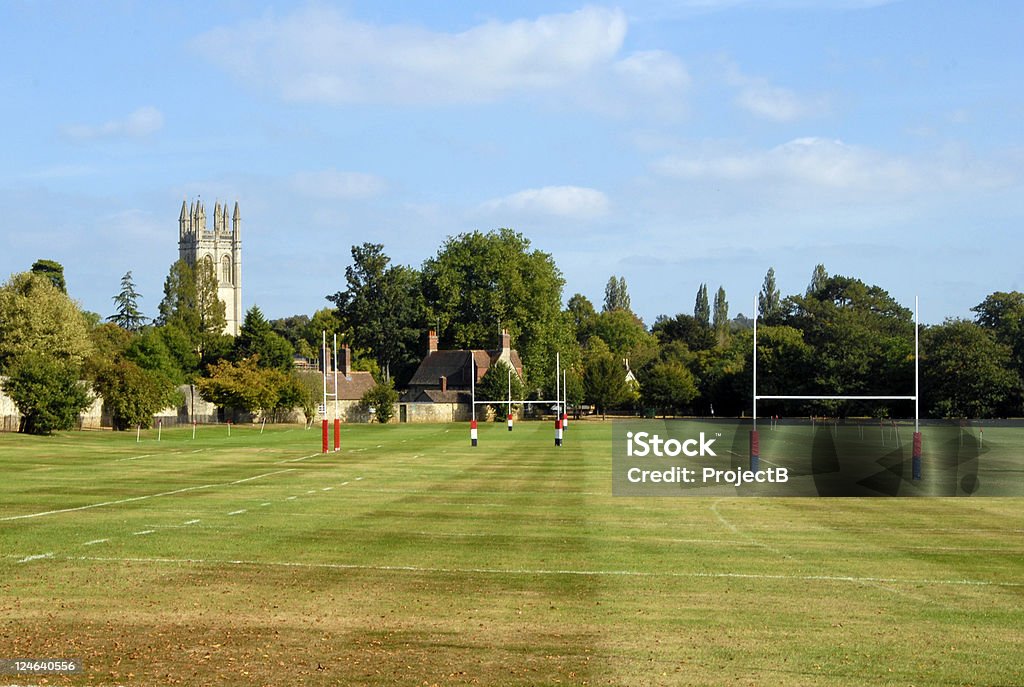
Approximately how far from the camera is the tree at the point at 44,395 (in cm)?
6681

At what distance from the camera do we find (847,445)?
57.0 meters

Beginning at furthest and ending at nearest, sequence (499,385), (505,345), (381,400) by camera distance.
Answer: (505,345) < (499,385) < (381,400)

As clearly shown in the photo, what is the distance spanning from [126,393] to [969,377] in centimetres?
5464

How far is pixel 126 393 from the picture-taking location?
7988 centimetres

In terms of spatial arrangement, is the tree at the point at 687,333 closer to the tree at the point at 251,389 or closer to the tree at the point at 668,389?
the tree at the point at 668,389

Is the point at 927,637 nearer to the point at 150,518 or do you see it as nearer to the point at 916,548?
the point at 916,548

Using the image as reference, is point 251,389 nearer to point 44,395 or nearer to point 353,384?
point 353,384

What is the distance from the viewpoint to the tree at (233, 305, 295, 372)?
5157 inches

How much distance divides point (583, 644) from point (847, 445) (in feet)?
159

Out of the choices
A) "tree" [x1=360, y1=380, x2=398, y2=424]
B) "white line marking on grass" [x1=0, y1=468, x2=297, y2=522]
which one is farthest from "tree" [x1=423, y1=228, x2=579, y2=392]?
"white line marking on grass" [x1=0, y1=468, x2=297, y2=522]

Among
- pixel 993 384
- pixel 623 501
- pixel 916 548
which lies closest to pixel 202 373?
pixel 993 384
